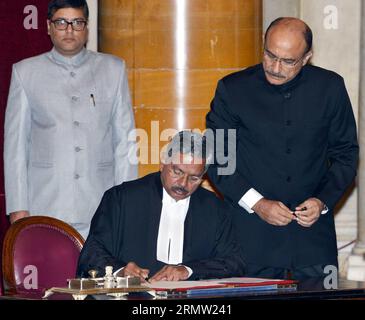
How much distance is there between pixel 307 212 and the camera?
17.6 feet

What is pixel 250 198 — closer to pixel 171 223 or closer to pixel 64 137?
pixel 171 223

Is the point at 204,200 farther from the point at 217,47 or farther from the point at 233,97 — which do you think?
the point at 217,47

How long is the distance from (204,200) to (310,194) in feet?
1.86

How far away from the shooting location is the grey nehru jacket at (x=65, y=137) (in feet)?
20.5

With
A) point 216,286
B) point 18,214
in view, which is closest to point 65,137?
point 18,214

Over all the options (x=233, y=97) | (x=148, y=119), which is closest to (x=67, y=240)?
(x=233, y=97)

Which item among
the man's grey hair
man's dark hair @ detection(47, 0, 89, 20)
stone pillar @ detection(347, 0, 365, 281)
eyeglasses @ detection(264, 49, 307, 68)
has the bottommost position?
stone pillar @ detection(347, 0, 365, 281)

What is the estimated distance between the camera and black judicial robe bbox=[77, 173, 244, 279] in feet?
16.7

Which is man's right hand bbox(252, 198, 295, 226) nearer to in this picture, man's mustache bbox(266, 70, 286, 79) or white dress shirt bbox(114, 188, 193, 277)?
Result: white dress shirt bbox(114, 188, 193, 277)

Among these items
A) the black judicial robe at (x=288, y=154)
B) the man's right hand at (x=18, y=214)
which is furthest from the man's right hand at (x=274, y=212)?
the man's right hand at (x=18, y=214)

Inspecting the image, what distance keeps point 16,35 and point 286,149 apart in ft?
9.31

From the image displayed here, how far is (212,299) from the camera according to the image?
416 centimetres

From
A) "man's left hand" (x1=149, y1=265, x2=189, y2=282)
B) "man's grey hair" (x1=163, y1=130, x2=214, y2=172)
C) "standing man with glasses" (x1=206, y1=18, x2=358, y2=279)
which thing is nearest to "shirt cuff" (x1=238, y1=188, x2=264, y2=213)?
"standing man with glasses" (x1=206, y1=18, x2=358, y2=279)

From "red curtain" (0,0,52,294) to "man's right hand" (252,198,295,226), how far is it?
9.03 ft
